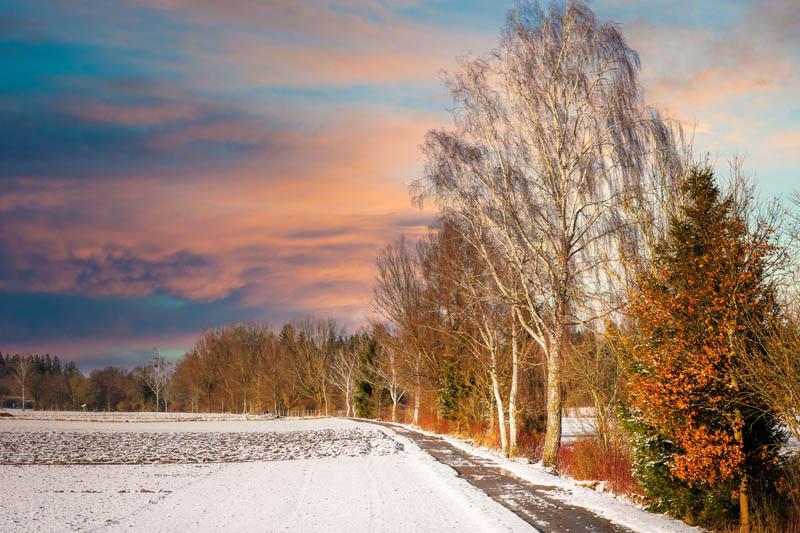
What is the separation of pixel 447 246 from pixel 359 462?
15.9m

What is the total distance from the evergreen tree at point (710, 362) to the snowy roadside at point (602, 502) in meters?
0.52

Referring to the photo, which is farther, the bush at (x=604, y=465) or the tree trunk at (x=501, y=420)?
the tree trunk at (x=501, y=420)

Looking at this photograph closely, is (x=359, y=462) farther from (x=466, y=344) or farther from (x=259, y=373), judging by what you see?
(x=259, y=373)

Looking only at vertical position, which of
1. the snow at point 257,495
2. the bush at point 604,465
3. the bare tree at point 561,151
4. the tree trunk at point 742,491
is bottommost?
the snow at point 257,495

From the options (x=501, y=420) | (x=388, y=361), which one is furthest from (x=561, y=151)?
(x=388, y=361)

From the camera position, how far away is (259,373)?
97.2 m

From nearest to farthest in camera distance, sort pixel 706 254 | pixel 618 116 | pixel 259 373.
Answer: pixel 706 254
pixel 618 116
pixel 259 373

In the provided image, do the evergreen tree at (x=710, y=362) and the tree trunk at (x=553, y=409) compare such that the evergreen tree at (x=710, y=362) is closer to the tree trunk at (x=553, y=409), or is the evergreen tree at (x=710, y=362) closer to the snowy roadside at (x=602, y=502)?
the snowy roadside at (x=602, y=502)

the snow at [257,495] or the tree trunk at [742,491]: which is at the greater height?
the tree trunk at [742,491]

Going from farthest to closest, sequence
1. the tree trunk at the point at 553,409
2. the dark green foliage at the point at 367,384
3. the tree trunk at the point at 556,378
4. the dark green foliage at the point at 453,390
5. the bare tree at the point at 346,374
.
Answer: the bare tree at the point at 346,374 < the dark green foliage at the point at 367,384 < the dark green foliage at the point at 453,390 < the tree trunk at the point at 553,409 < the tree trunk at the point at 556,378

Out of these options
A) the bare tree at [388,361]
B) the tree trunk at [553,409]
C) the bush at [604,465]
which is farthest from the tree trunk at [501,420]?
the bare tree at [388,361]

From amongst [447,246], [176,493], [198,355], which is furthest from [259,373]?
[176,493]

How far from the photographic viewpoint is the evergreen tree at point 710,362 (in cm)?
939

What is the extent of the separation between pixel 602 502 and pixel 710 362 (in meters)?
4.30
